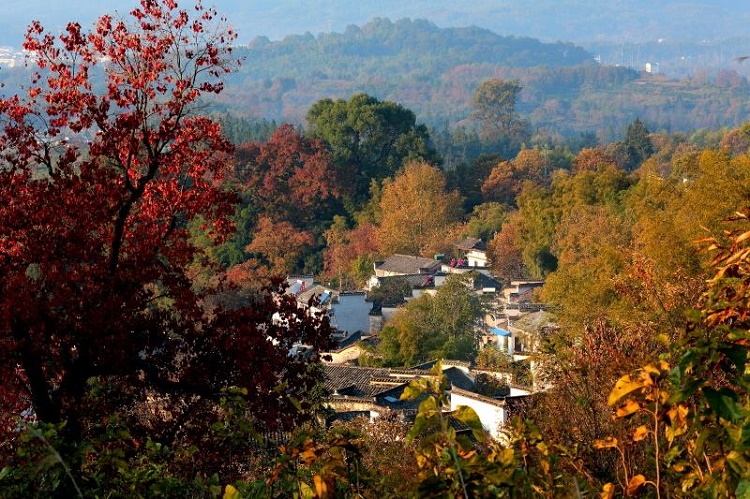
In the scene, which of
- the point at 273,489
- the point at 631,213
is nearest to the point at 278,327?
the point at 273,489

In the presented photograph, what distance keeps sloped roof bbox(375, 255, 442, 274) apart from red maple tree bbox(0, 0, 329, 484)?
79.3 feet

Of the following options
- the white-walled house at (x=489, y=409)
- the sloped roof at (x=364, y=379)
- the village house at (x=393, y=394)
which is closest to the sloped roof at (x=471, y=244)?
the village house at (x=393, y=394)

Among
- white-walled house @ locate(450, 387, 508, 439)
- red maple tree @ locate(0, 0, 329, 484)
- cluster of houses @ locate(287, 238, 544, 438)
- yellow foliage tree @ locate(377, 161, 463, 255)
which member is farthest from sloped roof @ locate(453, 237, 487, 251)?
red maple tree @ locate(0, 0, 329, 484)

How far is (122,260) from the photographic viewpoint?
20.2 ft

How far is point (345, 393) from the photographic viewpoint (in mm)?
17062

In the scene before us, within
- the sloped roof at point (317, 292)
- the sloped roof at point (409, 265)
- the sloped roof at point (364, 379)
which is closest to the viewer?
the sloped roof at point (364, 379)

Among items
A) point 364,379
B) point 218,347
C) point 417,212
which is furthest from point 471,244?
point 218,347

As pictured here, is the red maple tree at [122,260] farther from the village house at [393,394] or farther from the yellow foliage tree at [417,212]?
the yellow foliage tree at [417,212]

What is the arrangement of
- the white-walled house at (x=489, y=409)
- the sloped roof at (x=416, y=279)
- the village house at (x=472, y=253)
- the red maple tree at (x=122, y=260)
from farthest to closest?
the village house at (x=472, y=253)
the sloped roof at (x=416, y=279)
the white-walled house at (x=489, y=409)
the red maple tree at (x=122, y=260)

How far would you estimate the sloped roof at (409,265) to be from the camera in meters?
30.9

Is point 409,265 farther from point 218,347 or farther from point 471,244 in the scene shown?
point 218,347

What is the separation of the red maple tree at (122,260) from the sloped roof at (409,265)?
24.2 meters

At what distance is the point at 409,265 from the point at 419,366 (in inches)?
480

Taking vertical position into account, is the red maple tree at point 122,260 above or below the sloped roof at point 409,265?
above
